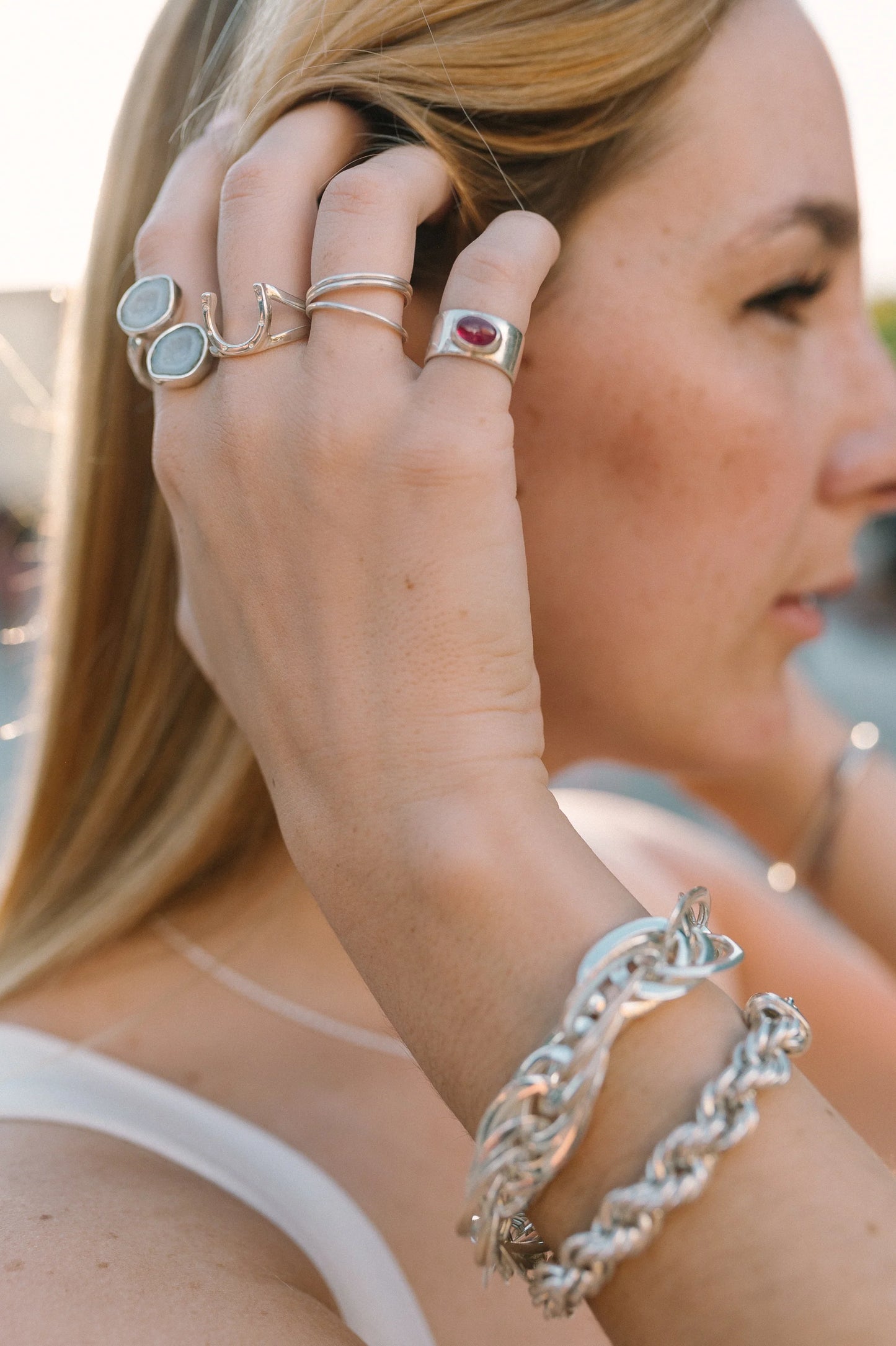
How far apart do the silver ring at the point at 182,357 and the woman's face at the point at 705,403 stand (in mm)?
→ 422

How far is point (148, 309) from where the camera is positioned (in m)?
1.06

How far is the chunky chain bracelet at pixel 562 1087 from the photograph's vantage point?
723mm

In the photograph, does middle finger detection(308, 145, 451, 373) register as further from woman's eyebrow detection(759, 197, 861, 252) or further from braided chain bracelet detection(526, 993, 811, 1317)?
braided chain bracelet detection(526, 993, 811, 1317)

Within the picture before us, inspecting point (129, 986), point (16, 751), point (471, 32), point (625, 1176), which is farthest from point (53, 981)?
point (16, 751)

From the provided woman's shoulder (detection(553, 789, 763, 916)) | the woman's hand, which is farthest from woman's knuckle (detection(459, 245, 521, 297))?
woman's shoulder (detection(553, 789, 763, 916))

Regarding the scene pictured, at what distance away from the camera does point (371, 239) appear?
0.96 meters

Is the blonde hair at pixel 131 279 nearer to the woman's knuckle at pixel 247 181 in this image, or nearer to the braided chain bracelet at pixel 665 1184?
the woman's knuckle at pixel 247 181

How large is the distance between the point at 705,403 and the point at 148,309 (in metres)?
0.64

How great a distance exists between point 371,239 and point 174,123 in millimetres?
585

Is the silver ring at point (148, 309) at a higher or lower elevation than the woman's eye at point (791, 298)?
lower

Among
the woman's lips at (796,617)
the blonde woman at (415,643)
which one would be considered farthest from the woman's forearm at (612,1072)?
the woman's lips at (796,617)

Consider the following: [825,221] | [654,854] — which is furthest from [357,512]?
[654,854]

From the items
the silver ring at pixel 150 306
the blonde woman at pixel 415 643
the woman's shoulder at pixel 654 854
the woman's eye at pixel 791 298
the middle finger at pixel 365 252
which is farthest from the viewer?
the woman's shoulder at pixel 654 854

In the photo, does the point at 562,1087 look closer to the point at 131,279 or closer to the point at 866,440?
the point at 866,440
